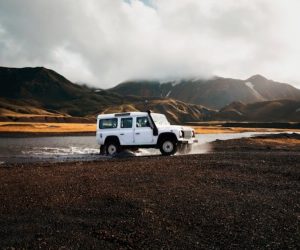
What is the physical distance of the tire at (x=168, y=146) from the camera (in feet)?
87.5

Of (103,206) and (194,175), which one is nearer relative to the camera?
(103,206)

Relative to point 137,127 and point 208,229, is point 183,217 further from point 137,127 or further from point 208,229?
point 137,127

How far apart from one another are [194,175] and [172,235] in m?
7.73

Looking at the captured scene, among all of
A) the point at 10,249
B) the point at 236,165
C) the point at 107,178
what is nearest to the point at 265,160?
the point at 236,165

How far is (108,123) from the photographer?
96.2ft

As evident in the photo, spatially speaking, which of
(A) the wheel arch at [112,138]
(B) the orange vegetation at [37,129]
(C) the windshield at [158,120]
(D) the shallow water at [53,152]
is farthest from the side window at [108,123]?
(B) the orange vegetation at [37,129]

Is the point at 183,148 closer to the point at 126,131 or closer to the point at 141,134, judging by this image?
the point at 141,134

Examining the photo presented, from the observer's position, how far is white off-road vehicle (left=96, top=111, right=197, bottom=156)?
26.7 m

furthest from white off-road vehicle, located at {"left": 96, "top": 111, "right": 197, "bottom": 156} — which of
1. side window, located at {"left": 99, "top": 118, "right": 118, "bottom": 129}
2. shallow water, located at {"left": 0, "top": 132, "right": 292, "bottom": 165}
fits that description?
shallow water, located at {"left": 0, "top": 132, "right": 292, "bottom": 165}

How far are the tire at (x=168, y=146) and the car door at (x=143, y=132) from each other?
2.97ft

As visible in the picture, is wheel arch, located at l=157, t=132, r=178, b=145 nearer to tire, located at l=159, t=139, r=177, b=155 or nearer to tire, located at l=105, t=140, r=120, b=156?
tire, located at l=159, t=139, r=177, b=155

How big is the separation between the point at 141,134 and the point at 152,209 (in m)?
16.9

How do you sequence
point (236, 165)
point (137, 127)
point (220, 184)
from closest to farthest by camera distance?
1. point (220, 184)
2. point (236, 165)
3. point (137, 127)

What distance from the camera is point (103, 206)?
11.1 meters
